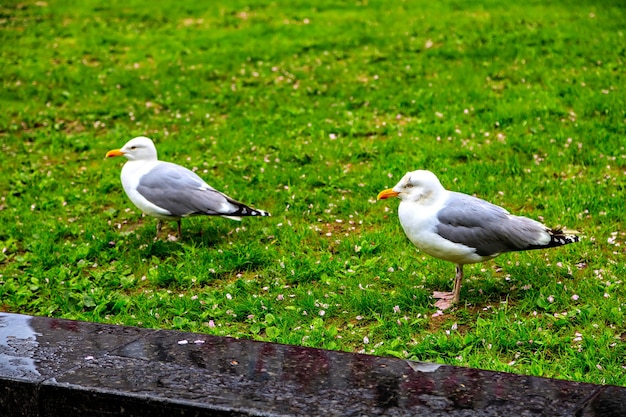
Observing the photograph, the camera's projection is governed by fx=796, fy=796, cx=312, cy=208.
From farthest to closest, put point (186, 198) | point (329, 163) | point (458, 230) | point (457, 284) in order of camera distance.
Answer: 1. point (329, 163)
2. point (186, 198)
3. point (457, 284)
4. point (458, 230)

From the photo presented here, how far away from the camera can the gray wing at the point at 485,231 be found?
5684 mm

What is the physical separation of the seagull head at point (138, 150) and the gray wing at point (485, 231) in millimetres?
3225

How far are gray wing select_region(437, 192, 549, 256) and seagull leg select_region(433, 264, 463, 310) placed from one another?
24cm

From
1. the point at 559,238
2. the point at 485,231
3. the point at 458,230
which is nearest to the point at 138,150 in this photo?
the point at 458,230

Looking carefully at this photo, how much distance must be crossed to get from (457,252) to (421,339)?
28.4 inches

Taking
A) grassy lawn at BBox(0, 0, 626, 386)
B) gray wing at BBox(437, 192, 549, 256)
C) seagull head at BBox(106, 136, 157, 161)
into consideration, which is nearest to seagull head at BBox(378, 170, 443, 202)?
gray wing at BBox(437, 192, 549, 256)

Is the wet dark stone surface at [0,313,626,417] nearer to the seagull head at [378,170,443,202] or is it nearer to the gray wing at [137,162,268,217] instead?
the seagull head at [378,170,443,202]

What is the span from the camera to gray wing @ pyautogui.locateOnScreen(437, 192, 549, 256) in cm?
568

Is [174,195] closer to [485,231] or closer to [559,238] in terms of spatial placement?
[485,231]

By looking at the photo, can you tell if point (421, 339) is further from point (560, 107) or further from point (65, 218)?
point (560, 107)

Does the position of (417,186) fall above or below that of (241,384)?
above

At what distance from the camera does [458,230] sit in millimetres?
5684

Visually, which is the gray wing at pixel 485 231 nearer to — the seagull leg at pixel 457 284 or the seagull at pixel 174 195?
the seagull leg at pixel 457 284

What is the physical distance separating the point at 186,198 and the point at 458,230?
265 cm
